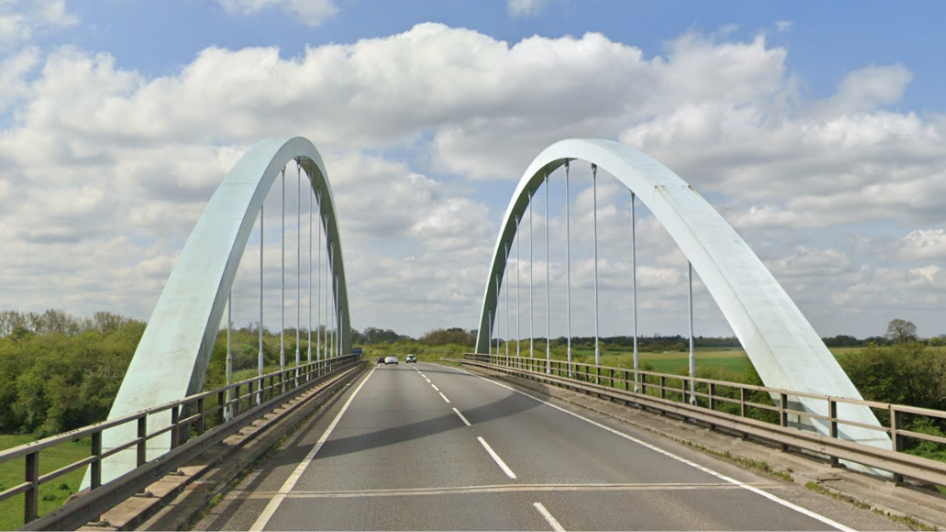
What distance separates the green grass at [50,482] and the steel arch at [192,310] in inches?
1411

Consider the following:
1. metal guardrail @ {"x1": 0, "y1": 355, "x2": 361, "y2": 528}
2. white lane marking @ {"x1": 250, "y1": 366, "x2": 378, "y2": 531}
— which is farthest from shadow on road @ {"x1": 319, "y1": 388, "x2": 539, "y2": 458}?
metal guardrail @ {"x1": 0, "y1": 355, "x2": 361, "y2": 528}

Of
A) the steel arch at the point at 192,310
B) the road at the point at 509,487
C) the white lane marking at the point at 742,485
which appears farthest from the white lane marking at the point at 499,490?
the steel arch at the point at 192,310

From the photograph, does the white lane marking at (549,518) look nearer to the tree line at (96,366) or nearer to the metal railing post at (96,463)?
the metal railing post at (96,463)

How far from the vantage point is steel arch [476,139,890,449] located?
1230cm

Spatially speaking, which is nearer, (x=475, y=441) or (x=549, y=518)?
(x=549, y=518)

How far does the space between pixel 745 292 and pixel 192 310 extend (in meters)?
10.4

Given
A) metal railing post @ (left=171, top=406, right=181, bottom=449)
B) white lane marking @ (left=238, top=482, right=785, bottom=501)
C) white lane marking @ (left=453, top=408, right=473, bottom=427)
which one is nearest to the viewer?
white lane marking @ (left=238, top=482, right=785, bottom=501)

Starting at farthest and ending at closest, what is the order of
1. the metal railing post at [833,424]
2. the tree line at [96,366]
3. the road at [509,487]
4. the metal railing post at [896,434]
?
1. the tree line at [96,366]
2. the metal railing post at [833,424]
3. the metal railing post at [896,434]
4. the road at [509,487]

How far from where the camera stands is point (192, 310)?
12688 millimetres

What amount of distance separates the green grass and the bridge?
116 ft

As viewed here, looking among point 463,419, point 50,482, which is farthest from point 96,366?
point 463,419

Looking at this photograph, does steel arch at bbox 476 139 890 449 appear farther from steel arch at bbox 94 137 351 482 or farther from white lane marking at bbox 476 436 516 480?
steel arch at bbox 94 137 351 482

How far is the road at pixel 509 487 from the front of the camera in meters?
7.15

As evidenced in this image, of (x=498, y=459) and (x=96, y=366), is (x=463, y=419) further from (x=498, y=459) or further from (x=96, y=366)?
(x=96, y=366)
